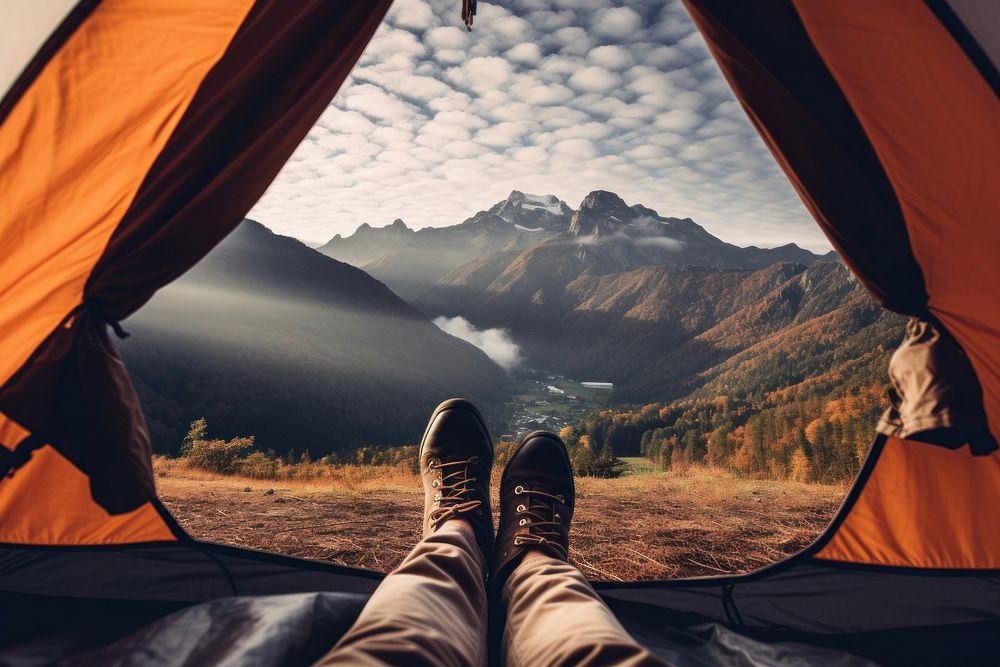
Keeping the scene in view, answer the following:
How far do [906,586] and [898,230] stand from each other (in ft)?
4.16

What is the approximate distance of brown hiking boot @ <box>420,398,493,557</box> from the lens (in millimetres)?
2057

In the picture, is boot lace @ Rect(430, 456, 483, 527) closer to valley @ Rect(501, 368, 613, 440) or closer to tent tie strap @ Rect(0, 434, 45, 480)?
tent tie strap @ Rect(0, 434, 45, 480)

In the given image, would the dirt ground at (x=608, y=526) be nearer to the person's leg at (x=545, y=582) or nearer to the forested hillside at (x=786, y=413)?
the person's leg at (x=545, y=582)

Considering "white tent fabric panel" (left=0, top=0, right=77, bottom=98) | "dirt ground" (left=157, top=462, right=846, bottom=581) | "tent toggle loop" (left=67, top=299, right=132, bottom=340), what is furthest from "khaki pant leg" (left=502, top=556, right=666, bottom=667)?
"white tent fabric panel" (left=0, top=0, right=77, bottom=98)

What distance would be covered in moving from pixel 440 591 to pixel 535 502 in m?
0.93

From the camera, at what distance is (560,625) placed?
3.69ft

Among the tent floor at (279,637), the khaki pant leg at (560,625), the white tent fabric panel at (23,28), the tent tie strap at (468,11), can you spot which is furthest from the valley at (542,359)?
the white tent fabric panel at (23,28)

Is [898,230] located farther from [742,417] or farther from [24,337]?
[742,417]

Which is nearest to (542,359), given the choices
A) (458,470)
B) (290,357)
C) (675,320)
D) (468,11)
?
(675,320)

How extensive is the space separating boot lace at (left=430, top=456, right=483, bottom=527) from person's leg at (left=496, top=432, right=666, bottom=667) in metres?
0.17

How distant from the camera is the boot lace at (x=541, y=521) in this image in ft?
5.96

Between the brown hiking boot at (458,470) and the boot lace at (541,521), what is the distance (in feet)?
0.60

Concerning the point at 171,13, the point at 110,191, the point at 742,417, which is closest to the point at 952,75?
the point at 171,13

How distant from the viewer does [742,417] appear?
47812 mm
